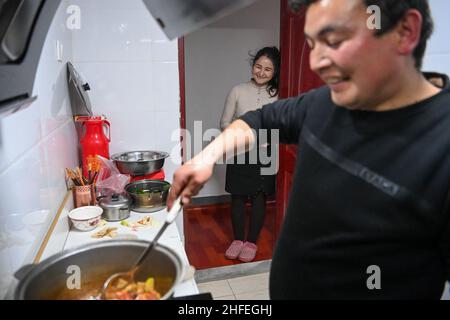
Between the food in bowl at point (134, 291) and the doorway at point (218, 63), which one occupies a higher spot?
the doorway at point (218, 63)

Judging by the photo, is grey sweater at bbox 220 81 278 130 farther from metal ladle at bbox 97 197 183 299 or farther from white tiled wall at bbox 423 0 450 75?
metal ladle at bbox 97 197 183 299

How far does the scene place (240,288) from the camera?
2318mm

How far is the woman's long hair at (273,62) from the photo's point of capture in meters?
2.46

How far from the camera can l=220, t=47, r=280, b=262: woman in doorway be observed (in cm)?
250

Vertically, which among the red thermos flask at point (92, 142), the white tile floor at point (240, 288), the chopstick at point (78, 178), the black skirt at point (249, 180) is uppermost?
the red thermos flask at point (92, 142)

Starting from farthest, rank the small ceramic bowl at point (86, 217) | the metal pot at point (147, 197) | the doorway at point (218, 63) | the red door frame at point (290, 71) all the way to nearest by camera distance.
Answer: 1. the doorway at point (218, 63)
2. the red door frame at point (290, 71)
3. the metal pot at point (147, 197)
4. the small ceramic bowl at point (86, 217)

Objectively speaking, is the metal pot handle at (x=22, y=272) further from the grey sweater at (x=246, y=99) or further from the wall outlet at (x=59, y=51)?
the grey sweater at (x=246, y=99)

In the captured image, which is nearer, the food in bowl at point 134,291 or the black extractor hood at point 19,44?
the black extractor hood at point 19,44

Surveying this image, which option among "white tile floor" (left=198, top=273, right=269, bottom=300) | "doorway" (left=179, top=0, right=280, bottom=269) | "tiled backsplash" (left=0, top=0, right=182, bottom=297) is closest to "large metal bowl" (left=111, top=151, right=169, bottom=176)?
"tiled backsplash" (left=0, top=0, right=182, bottom=297)

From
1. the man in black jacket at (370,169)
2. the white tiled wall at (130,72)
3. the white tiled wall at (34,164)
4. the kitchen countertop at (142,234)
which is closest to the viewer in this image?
the man in black jacket at (370,169)

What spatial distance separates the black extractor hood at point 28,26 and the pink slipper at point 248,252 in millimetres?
2172

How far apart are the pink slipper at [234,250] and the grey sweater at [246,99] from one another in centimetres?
90

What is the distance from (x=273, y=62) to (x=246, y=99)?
12.2 inches

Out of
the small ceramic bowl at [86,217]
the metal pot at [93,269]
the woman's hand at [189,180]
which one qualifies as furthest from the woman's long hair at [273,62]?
the metal pot at [93,269]
